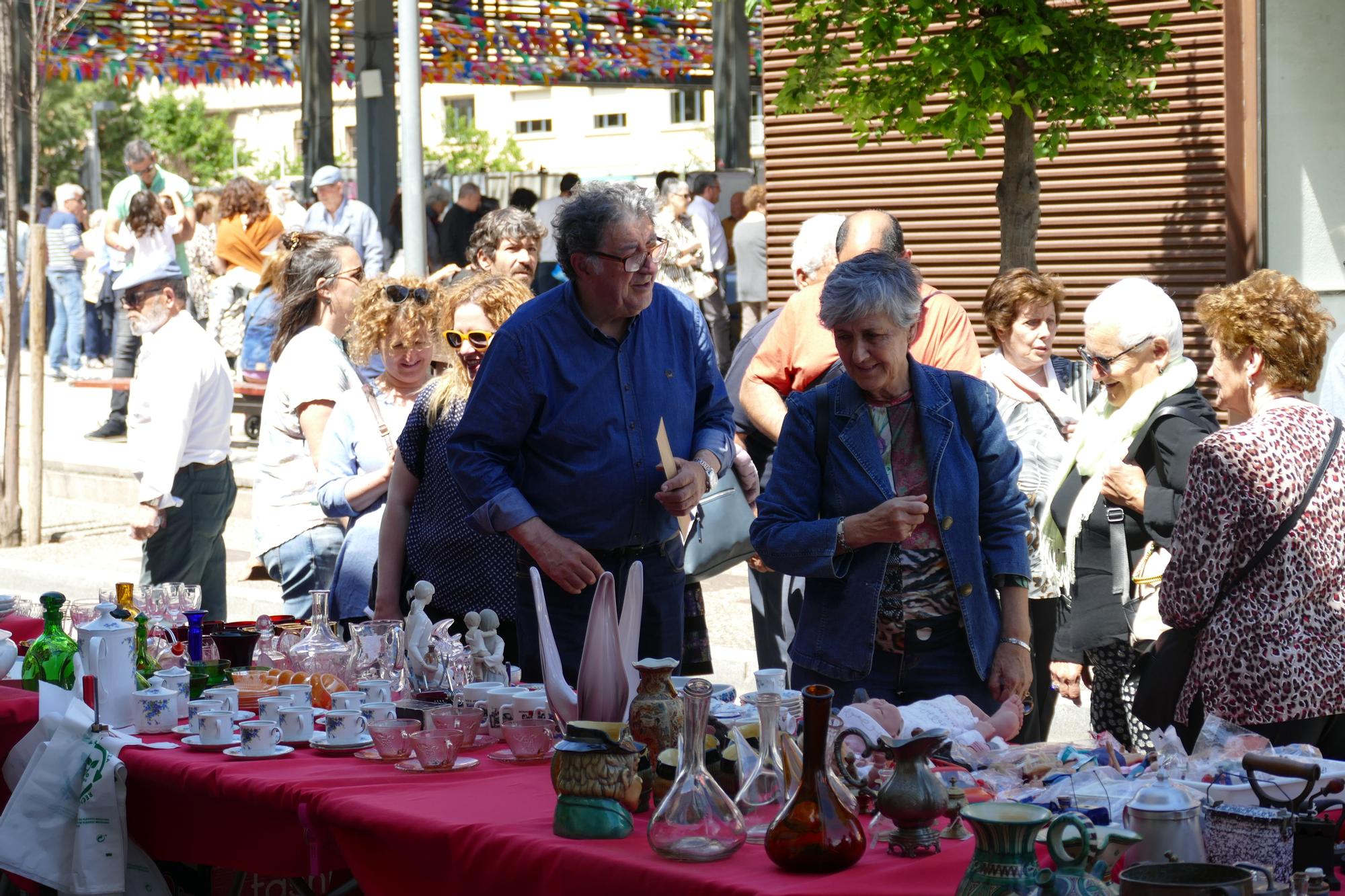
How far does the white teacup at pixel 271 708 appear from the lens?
3.79m

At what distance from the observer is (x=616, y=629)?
11.8ft

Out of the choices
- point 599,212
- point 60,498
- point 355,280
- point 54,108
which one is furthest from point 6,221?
point 54,108

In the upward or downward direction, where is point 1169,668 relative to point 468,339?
downward

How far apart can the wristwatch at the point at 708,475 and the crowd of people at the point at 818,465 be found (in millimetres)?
12

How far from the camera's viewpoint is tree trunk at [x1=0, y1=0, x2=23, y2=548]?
1054 centimetres

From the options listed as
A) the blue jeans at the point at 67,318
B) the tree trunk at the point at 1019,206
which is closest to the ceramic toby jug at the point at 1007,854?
the tree trunk at the point at 1019,206

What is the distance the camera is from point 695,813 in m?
2.83

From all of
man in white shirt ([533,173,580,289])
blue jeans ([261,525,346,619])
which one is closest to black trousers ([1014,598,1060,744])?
blue jeans ([261,525,346,619])

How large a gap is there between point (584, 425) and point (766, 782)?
1.57 meters

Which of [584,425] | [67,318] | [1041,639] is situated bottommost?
[1041,639]

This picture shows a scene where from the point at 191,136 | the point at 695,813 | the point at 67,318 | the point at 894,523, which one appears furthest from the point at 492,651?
the point at 191,136

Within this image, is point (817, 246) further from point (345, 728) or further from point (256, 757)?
point (256, 757)

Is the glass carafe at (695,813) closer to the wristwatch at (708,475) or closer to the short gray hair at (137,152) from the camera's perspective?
the wristwatch at (708,475)

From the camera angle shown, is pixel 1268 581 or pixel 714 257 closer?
pixel 1268 581
